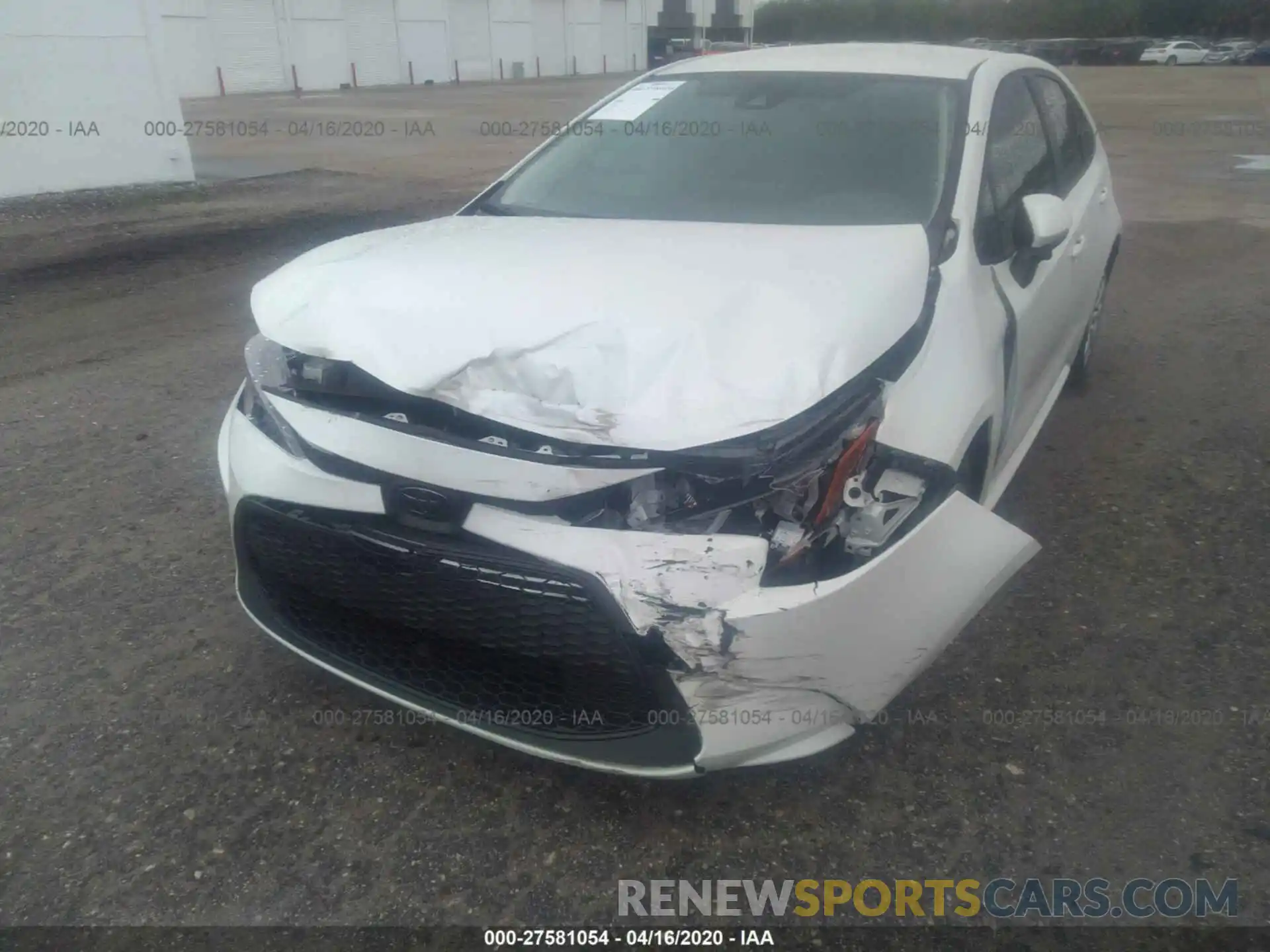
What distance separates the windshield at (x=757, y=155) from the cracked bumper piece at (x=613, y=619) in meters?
1.26

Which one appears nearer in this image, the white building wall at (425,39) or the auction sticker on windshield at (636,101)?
the auction sticker on windshield at (636,101)

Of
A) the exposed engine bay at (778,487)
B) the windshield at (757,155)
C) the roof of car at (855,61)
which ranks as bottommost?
the exposed engine bay at (778,487)

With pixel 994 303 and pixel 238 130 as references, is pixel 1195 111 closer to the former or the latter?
pixel 238 130

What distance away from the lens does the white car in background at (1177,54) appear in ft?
124

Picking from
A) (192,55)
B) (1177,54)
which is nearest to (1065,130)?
(192,55)

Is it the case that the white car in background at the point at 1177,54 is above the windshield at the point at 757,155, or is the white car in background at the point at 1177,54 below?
below

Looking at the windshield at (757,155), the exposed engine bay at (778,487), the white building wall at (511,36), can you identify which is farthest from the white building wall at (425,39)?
the exposed engine bay at (778,487)

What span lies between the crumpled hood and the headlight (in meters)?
0.12

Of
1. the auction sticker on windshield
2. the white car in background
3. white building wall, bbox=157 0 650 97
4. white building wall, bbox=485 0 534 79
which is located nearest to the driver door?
the auction sticker on windshield

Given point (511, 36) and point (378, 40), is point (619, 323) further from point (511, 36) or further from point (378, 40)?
point (511, 36)

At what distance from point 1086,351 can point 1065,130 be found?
1.04m

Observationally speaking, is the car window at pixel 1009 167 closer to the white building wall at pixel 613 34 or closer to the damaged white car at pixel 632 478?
the damaged white car at pixel 632 478

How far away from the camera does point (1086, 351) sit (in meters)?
4.52

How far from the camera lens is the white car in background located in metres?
37.7
